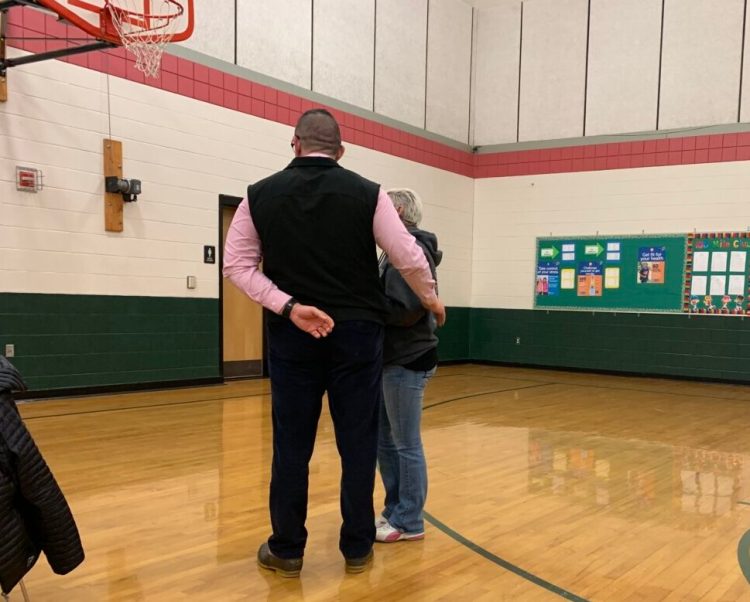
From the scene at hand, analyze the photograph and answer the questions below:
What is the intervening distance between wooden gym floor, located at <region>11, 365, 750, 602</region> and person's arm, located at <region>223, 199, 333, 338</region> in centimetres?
91

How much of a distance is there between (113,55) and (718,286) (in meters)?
7.68

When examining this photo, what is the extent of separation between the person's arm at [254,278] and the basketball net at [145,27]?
11.9ft

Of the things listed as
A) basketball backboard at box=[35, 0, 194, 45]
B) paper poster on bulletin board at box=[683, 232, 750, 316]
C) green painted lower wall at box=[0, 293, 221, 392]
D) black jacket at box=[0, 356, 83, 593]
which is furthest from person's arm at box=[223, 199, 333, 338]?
paper poster on bulletin board at box=[683, 232, 750, 316]

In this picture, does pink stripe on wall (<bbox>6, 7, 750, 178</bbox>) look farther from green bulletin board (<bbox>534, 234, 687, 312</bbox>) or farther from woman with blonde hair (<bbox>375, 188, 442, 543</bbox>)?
woman with blonde hair (<bbox>375, 188, 442, 543</bbox>)

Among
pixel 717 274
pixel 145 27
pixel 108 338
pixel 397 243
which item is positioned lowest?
pixel 108 338

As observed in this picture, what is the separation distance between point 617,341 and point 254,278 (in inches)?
332

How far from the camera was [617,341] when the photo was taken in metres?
9.84

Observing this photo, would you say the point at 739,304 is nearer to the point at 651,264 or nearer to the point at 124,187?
the point at 651,264

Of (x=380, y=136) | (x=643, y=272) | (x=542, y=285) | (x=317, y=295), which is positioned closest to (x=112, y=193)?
(x=380, y=136)

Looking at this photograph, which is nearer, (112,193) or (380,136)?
(112,193)

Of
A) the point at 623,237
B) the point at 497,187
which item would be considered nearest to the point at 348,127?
the point at 497,187

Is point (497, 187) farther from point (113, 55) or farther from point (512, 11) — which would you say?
point (113, 55)

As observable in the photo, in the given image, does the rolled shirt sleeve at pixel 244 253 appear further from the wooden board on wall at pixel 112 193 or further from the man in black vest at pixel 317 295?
the wooden board on wall at pixel 112 193

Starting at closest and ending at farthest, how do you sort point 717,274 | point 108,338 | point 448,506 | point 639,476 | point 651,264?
point 448,506
point 639,476
point 108,338
point 717,274
point 651,264
